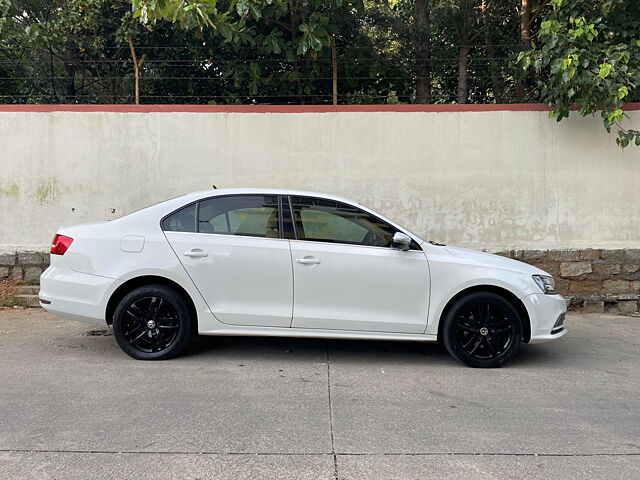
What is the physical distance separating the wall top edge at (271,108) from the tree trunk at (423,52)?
123 centimetres

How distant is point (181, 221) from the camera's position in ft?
17.6

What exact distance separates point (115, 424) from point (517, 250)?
6164mm

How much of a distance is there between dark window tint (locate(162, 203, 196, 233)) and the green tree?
4921mm

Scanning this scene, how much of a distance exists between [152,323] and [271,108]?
401cm

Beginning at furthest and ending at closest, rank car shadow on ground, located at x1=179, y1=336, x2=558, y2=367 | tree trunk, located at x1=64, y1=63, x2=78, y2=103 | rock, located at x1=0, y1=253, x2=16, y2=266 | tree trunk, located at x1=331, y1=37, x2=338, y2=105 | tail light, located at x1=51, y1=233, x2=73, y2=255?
tree trunk, located at x1=64, y1=63, x2=78, y2=103 → tree trunk, located at x1=331, y1=37, x2=338, y2=105 → rock, located at x1=0, y1=253, x2=16, y2=266 → car shadow on ground, located at x1=179, y1=336, x2=558, y2=367 → tail light, located at x1=51, y1=233, x2=73, y2=255

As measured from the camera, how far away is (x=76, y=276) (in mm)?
5246

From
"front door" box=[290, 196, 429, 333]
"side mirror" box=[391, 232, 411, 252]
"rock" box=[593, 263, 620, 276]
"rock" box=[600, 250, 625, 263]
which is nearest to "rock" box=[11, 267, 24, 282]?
"front door" box=[290, 196, 429, 333]

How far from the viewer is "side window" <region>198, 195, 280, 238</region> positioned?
534 centimetres

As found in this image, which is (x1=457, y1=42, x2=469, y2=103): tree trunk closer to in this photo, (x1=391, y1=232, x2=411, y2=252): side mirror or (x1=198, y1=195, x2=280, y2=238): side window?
(x1=391, y1=232, x2=411, y2=252): side mirror

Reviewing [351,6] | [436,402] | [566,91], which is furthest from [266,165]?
[436,402]

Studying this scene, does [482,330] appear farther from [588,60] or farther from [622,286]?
[588,60]

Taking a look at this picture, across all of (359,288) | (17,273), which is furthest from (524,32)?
(17,273)

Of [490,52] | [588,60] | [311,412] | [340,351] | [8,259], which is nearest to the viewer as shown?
[311,412]

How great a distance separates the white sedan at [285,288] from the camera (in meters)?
5.20
